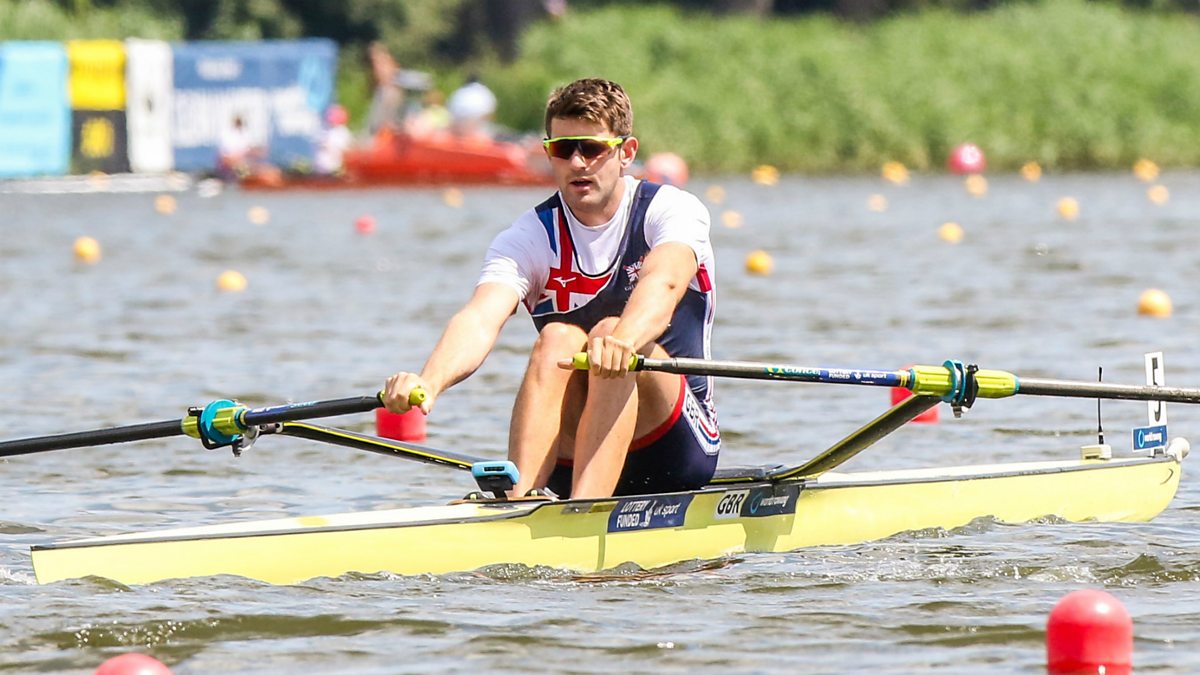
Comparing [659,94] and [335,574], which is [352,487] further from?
[659,94]

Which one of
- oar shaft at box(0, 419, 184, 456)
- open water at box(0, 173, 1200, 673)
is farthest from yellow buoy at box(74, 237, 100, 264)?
oar shaft at box(0, 419, 184, 456)

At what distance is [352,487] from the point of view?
7.35 metres

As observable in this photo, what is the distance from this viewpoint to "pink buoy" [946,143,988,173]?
87.9 ft

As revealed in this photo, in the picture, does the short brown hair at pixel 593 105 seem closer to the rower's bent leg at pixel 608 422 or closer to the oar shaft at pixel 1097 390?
the rower's bent leg at pixel 608 422

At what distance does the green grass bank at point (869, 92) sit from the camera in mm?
27500

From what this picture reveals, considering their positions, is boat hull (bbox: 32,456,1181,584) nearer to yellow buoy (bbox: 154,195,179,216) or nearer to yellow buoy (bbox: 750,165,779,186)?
yellow buoy (bbox: 154,195,179,216)

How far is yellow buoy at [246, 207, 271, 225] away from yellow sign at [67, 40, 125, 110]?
5360mm

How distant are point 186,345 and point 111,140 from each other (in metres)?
16.9

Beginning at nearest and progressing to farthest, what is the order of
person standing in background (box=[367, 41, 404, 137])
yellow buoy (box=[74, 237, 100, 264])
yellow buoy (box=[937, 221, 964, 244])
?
yellow buoy (box=[74, 237, 100, 264])
yellow buoy (box=[937, 221, 964, 244])
person standing in background (box=[367, 41, 404, 137])

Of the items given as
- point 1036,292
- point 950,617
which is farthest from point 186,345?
point 950,617

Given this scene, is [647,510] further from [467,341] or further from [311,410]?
[311,410]

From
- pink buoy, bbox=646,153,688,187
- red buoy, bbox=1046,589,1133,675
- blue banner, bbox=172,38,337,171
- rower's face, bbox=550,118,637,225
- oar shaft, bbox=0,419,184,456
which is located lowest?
red buoy, bbox=1046,589,1133,675

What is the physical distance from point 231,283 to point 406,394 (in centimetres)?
898

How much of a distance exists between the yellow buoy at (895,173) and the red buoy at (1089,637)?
2117 centimetres
